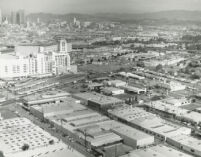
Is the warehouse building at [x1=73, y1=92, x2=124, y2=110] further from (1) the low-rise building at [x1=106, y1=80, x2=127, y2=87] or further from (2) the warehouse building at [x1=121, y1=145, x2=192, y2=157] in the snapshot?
(2) the warehouse building at [x1=121, y1=145, x2=192, y2=157]

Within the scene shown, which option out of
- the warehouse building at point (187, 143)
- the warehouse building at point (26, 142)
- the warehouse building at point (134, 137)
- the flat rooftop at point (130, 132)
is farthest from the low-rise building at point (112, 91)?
the warehouse building at point (187, 143)

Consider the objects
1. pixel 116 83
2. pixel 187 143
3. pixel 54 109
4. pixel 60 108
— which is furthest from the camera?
pixel 116 83

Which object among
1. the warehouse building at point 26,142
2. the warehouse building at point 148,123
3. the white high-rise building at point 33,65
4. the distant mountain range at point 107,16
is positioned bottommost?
the warehouse building at point 148,123

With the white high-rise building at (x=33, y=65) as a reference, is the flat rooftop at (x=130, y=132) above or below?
below

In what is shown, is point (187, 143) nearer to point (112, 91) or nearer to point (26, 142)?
point (26, 142)

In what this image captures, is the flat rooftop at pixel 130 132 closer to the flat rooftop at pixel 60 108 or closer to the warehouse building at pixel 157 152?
the warehouse building at pixel 157 152

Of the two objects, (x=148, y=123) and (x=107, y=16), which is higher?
(x=107, y=16)

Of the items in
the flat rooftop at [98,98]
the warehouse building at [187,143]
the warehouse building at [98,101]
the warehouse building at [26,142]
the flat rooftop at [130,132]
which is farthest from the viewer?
the flat rooftop at [98,98]

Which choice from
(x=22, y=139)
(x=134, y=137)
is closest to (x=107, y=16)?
(x=134, y=137)

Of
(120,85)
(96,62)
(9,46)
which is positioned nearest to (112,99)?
(120,85)

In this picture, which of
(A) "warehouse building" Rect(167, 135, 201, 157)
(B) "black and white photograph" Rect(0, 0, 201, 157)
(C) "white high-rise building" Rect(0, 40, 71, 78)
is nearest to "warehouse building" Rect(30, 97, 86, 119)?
(B) "black and white photograph" Rect(0, 0, 201, 157)

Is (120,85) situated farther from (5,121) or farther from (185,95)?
(5,121)

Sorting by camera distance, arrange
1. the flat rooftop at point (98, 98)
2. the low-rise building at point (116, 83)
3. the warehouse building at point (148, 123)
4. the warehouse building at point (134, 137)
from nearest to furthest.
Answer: the warehouse building at point (134, 137), the warehouse building at point (148, 123), the flat rooftop at point (98, 98), the low-rise building at point (116, 83)
